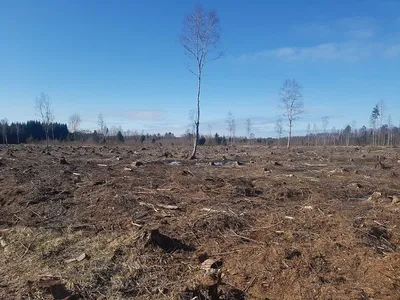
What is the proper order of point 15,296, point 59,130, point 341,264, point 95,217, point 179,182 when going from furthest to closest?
point 59,130 → point 179,182 → point 95,217 → point 341,264 → point 15,296

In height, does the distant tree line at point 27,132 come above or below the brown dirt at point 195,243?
above

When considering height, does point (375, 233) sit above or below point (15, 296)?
above

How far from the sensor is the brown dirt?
359 cm

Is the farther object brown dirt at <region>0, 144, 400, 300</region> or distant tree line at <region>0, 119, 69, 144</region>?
distant tree line at <region>0, 119, 69, 144</region>

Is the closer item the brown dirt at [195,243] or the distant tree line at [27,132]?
the brown dirt at [195,243]

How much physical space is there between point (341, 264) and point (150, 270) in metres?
2.42

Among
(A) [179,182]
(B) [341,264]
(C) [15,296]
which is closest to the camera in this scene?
(C) [15,296]

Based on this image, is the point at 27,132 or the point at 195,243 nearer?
the point at 195,243

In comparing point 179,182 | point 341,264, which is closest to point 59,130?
point 179,182

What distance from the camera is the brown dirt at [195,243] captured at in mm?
3594

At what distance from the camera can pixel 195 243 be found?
4.92 metres

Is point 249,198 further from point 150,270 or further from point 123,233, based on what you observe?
point 150,270

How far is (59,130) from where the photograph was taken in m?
95.8

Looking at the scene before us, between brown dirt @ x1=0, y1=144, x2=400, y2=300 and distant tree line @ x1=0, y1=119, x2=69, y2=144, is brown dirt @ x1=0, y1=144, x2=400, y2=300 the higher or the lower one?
the lower one
